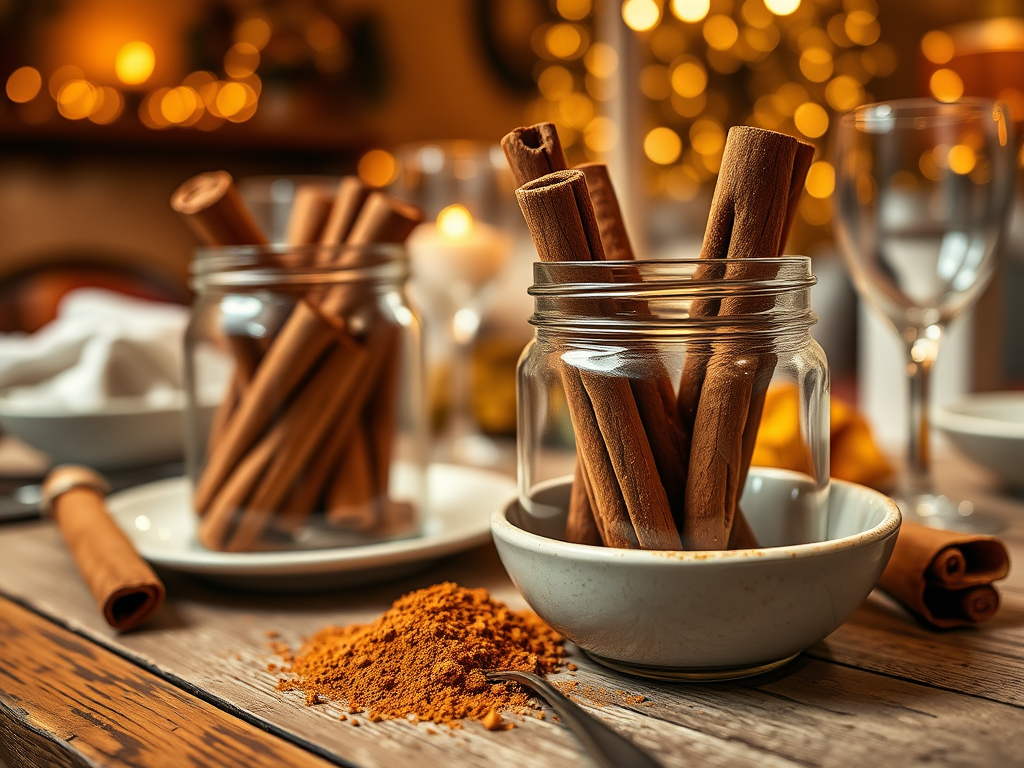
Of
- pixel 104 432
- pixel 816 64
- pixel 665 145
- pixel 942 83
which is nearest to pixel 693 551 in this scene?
pixel 104 432

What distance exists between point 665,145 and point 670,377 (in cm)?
423

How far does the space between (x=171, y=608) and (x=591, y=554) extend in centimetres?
28

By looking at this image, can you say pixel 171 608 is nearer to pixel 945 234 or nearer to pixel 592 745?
pixel 592 745

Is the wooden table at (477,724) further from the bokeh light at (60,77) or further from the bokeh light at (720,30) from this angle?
the bokeh light at (720,30)

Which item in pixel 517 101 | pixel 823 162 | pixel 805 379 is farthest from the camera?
pixel 823 162

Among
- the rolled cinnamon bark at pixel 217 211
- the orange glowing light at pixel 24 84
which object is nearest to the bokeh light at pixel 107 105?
the orange glowing light at pixel 24 84

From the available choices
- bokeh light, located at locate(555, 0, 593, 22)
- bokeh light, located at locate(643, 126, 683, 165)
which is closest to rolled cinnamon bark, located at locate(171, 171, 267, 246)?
bokeh light, located at locate(555, 0, 593, 22)

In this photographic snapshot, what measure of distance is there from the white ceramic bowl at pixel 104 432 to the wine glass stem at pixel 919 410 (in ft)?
1.98

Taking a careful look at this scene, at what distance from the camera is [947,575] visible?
0.47 m

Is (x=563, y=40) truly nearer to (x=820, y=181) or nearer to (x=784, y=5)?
(x=820, y=181)

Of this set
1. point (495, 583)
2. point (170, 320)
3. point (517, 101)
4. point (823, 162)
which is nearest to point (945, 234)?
point (495, 583)

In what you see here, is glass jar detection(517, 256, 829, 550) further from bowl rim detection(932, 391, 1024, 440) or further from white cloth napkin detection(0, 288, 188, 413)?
white cloth napkin detection(0, 288, 188, 413)

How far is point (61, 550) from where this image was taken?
0.68m

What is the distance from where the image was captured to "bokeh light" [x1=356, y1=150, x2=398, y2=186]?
3873mm
